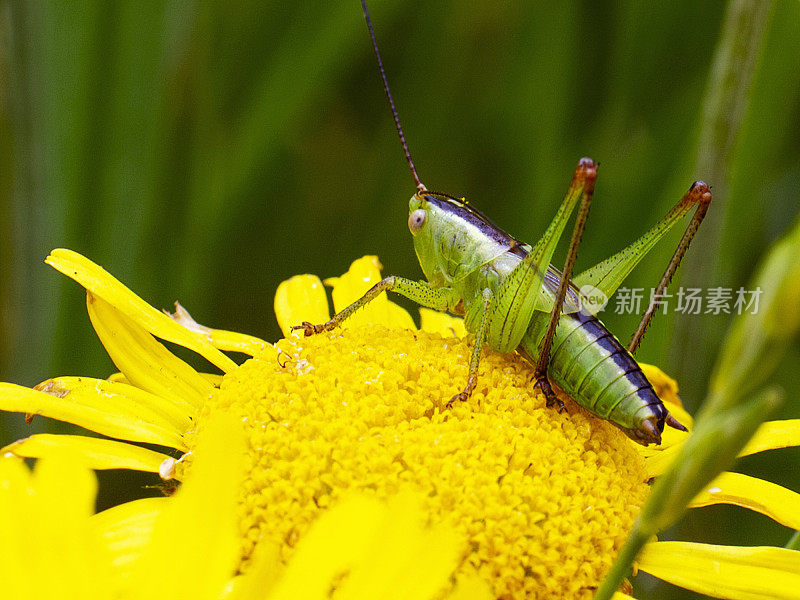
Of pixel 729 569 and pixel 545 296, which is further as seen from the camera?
pixel 545 296

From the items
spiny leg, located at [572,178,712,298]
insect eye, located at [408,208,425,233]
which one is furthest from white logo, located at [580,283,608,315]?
insect eye, located at [408,208,425,233]

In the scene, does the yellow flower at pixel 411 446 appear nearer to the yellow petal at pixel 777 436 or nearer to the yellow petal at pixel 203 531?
the yellow petal at pixel 777 436

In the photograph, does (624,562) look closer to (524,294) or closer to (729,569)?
(729,569)

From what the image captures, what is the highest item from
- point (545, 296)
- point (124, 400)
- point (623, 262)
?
point (623, 262)

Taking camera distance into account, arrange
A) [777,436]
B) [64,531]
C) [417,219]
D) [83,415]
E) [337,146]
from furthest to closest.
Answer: [337,146] → [417,219] → [777,436] → [83,415] → [64,531]

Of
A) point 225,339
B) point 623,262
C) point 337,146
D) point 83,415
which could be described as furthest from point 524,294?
point 337,146

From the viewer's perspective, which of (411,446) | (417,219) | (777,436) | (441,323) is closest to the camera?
(411,446)

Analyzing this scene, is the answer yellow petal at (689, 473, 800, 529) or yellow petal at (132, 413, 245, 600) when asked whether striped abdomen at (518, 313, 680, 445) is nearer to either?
yellow petal at (689, 473, 800, 529)

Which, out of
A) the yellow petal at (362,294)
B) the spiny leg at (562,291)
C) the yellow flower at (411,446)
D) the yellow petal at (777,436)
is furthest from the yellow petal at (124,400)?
the yellow petal at (777,436)
